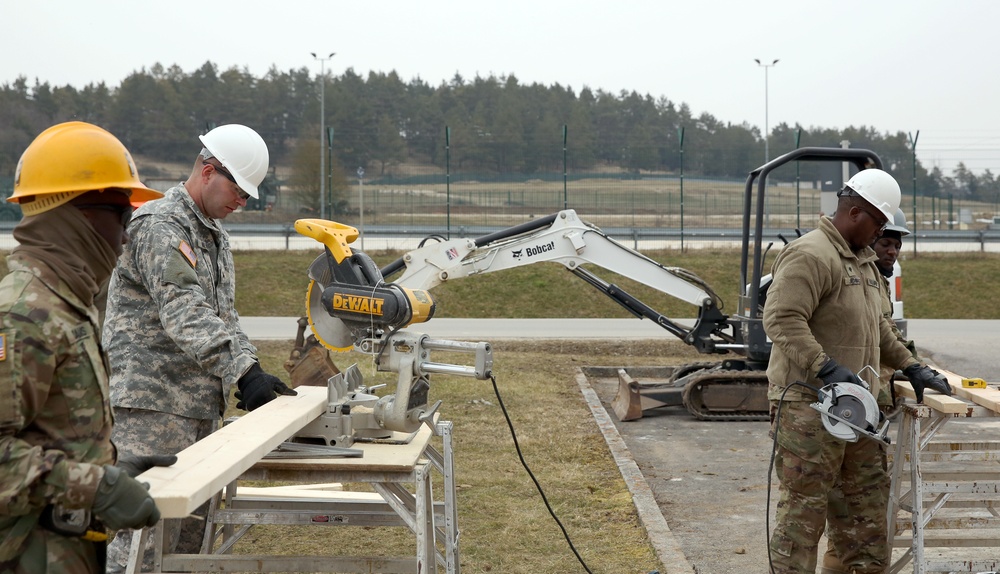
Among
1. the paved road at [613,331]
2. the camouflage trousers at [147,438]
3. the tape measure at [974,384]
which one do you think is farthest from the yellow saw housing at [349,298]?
the paved road at [613,331]

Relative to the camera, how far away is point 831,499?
473cm

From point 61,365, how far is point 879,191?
143 inches

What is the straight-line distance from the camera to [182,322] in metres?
3.67

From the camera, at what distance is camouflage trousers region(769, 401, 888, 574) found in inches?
174

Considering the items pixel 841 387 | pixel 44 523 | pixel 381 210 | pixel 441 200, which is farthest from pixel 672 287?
pixel 381 210

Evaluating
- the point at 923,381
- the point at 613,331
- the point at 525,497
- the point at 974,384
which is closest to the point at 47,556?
the point at 923,381

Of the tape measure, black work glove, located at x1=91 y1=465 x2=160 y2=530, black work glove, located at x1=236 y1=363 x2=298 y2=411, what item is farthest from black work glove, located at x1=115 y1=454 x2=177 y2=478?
the tape measure

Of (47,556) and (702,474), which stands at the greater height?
(47,556)

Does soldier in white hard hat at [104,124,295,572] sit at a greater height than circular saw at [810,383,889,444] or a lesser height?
greater

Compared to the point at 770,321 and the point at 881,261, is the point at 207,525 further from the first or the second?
the point at 881,261

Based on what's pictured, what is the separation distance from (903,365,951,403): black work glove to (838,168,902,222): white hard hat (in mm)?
876

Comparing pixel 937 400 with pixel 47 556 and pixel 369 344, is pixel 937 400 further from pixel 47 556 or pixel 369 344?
pixel 47 556

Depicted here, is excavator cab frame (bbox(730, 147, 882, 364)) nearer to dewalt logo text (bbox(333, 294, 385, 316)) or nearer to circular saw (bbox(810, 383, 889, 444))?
circular saw (bbox(810, 383, 889, 444))

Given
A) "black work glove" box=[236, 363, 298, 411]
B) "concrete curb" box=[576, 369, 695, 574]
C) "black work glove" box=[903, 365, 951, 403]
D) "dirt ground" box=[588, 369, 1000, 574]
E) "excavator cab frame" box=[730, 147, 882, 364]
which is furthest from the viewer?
"excavator cab frame" box=[730, 147, 882, 364]
